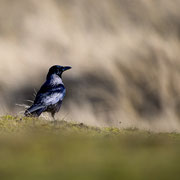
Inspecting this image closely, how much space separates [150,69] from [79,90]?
9387 millimetres

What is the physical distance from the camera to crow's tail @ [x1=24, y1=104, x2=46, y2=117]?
10344mm

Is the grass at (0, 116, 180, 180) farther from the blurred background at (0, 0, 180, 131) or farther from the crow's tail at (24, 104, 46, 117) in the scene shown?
the blurred background at (0, 0, 180, 131)

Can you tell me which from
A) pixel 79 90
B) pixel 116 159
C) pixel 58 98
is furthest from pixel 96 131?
pixel 79 90

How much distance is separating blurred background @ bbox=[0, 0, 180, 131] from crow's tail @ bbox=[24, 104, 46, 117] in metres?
33.3

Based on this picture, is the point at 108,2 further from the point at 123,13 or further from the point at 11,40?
the point at 11,40

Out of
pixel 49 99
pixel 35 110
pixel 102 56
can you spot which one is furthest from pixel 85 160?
pixel 102 56

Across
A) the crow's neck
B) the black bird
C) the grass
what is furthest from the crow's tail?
the grass

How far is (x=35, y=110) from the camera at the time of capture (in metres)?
10.8

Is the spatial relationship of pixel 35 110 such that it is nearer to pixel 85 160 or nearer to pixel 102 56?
pixel 85 160

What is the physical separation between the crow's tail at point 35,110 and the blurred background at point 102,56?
33269 millimetres

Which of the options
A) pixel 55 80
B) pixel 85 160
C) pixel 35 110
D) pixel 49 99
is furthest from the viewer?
pixel 55 80

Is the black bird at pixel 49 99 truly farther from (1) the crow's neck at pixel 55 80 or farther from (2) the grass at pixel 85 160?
(2) the grass at pixel 85 160

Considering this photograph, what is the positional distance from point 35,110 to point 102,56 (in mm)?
41594

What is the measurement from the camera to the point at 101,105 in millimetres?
48781
